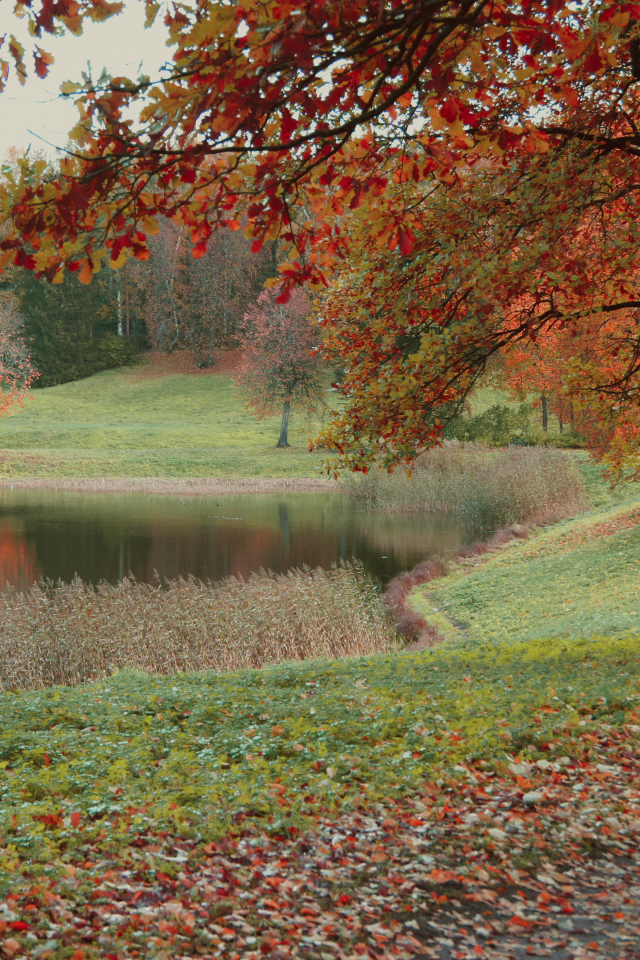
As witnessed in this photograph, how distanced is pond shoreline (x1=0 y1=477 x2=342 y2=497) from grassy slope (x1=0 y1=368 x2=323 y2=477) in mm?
1454

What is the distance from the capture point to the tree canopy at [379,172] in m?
3.71

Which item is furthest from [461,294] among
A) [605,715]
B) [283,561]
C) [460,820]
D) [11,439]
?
[11,439]

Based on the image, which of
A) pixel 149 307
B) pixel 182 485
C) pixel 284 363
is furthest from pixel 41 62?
pixel 149 307

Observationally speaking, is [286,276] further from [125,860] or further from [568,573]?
[568,573]

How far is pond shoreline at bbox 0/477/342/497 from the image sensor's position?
39125 mm

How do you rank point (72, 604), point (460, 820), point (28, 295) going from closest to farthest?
point (460, 820) → point (72, 604) → point (28, 295)

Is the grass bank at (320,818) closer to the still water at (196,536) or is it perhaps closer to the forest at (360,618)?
the forest at (360,618)

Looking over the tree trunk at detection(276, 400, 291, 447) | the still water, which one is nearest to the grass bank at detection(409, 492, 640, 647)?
the still water

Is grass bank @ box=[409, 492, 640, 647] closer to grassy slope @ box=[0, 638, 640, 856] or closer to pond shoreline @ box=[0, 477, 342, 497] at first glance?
grassy slope @ box=[0, 638, 640, 856]

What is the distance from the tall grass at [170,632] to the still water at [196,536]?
15.8ft

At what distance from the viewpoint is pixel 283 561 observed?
891 inches

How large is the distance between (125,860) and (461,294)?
21.1ft

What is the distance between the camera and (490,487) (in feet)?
93.5

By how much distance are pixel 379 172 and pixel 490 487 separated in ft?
77.3
